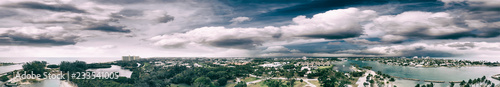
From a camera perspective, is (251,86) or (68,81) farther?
(68,81)

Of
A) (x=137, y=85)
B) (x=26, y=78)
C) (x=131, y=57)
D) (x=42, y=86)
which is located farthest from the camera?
(x=131, y=57)

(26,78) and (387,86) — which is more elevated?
(26,78)

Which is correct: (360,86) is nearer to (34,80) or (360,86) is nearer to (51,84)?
(51,84)

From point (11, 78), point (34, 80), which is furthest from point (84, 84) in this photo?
point (11, 78)

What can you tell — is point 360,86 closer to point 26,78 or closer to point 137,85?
point 137,85

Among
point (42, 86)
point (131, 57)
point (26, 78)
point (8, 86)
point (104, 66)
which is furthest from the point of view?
point (131, 57)

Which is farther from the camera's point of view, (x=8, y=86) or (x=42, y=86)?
(x=42, y=86)

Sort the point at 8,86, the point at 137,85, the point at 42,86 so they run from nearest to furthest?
the point at 137,85 < the point at 8,86 < the point at 42,86

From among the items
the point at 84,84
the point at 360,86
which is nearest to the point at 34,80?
the point at 84,84

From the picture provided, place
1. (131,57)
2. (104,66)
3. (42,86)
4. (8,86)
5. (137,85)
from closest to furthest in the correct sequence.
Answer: (137,85)
(8,86)
(42,86)
(104,66)
(131,57)
